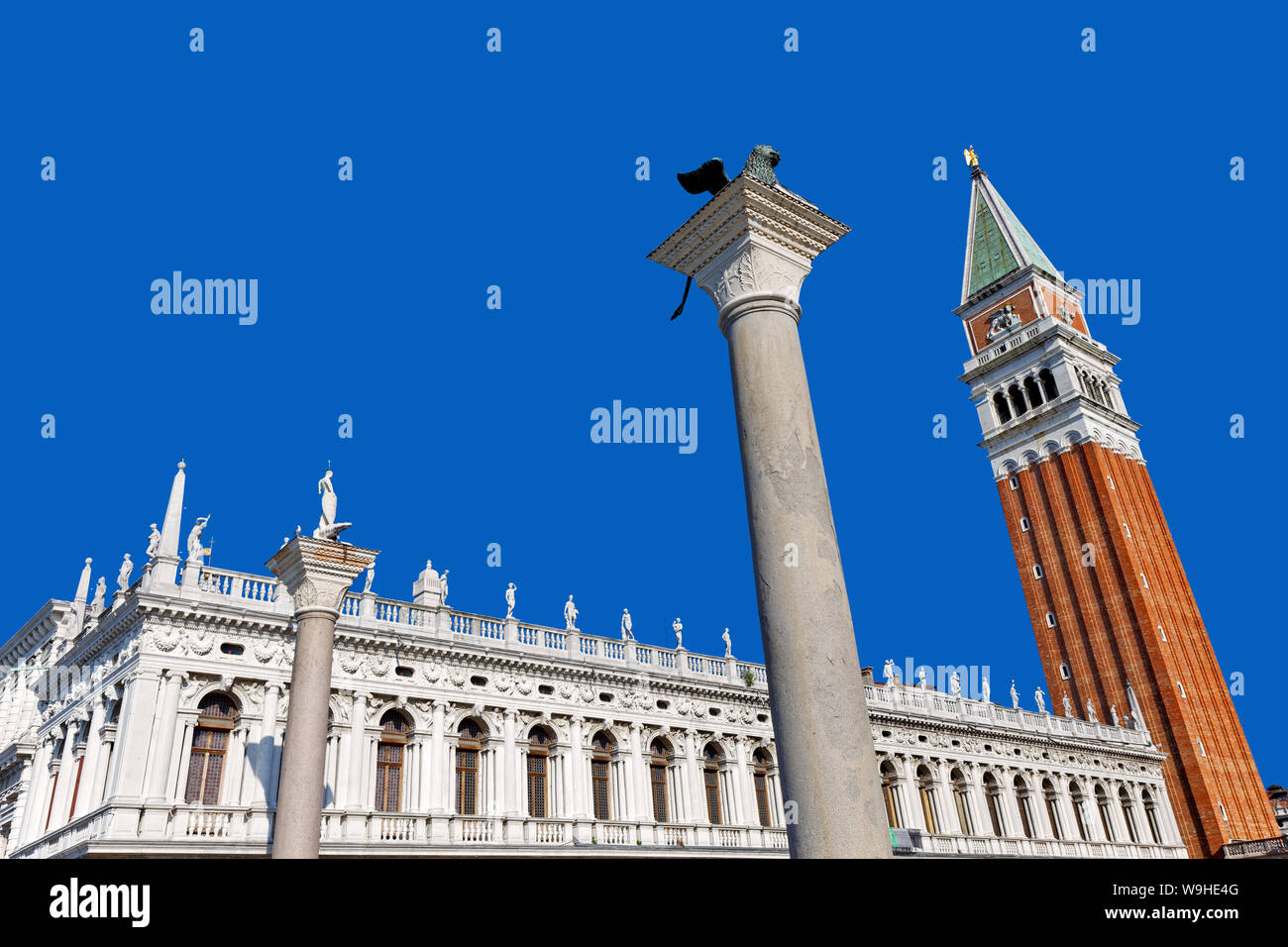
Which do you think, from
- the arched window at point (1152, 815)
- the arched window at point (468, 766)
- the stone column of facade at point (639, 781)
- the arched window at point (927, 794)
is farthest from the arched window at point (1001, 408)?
the arched window at point (468, 766)

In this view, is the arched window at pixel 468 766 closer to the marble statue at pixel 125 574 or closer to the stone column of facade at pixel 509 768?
the stone column of facade at pixel 509 768

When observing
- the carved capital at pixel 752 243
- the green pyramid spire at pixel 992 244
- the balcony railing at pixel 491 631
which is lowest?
the carved capital at pixel 752 243

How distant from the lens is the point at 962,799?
39688 millimetres

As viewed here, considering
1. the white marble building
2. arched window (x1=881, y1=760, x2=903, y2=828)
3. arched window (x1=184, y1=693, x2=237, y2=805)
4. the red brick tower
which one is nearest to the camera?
the white marble building

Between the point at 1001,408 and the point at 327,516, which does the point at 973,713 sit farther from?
the point at 327,516

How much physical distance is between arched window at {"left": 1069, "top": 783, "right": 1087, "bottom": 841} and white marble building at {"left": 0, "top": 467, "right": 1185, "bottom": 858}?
10.5m

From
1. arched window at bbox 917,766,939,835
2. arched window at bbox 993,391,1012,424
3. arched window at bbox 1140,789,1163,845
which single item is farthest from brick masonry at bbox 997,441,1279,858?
arched window at bbox 917,766,939,835

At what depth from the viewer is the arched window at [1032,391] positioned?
66.7 m

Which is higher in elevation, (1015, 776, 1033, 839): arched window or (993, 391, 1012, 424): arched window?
(993, 391, 1012, 424): arched window

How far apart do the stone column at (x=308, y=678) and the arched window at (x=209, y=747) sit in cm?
1038

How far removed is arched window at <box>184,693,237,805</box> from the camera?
2261 cm

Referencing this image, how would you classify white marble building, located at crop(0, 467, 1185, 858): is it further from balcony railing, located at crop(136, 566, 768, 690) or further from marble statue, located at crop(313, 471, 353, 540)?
marble statue, located at crop(313, 471, 353, 540)

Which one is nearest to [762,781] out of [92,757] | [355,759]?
[355,759]
